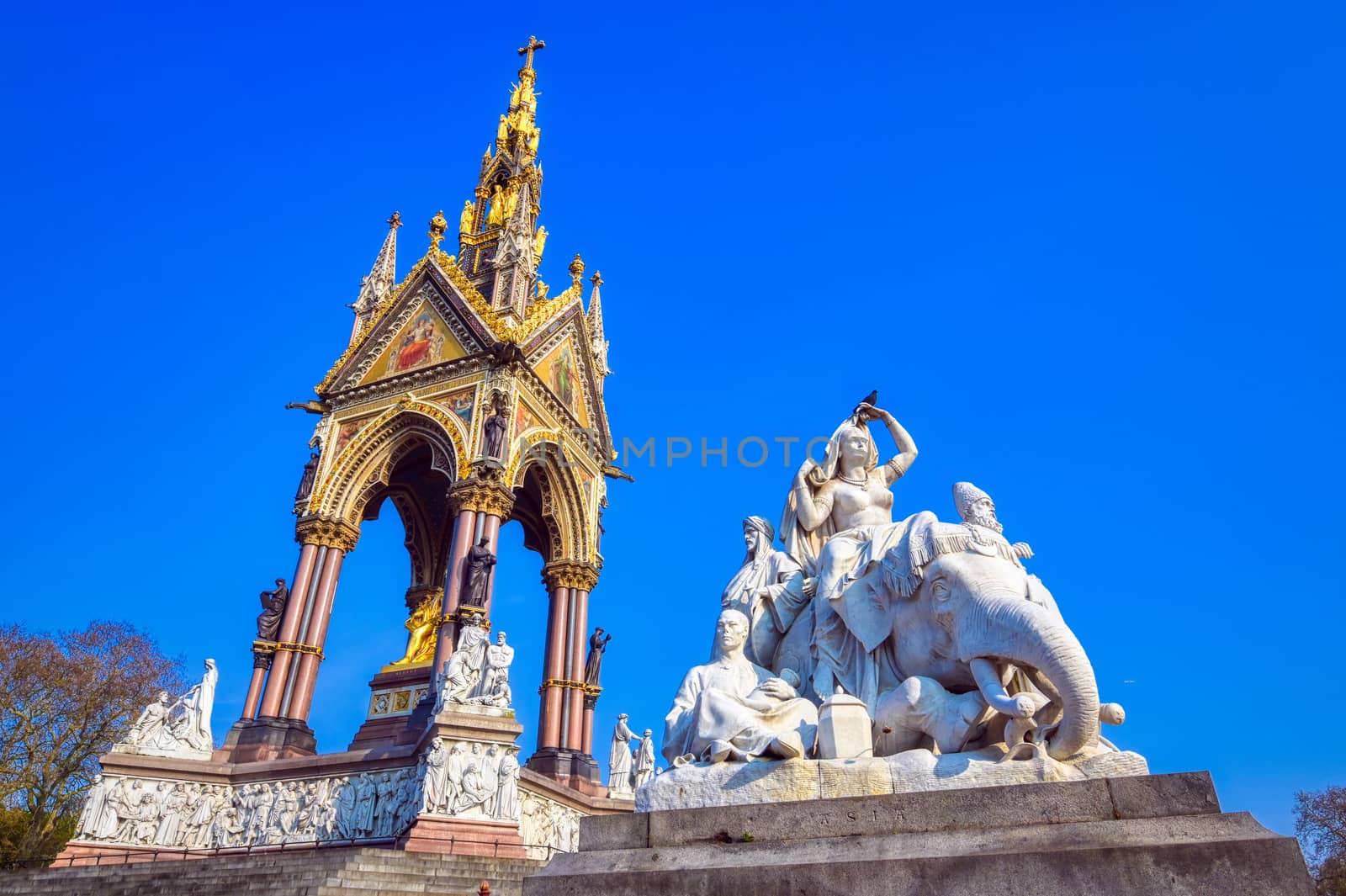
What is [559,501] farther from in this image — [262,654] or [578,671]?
[262,654]

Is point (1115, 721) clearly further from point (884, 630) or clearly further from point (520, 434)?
point (520, 434)

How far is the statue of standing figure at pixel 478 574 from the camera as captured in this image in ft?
57.8

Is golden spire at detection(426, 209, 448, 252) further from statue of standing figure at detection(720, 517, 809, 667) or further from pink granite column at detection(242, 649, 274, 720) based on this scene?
statue of standing figure at detection(720, 517, 809, 667)

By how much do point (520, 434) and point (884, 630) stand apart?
17822 mm

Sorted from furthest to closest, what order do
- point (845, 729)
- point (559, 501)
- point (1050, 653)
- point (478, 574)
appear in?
point (559, 501) < point (478, 574) < point (845, 729) < point (1050, 653)

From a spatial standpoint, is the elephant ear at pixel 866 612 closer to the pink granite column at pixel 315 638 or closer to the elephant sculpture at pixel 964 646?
the elephant sculpture at pixel 964 646

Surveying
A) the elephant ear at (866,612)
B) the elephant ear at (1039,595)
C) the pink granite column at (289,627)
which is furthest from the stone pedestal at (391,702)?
the elephant ear at (1039,595)

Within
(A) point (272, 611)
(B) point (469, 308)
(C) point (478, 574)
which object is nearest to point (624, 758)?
(C) point (478, 574)

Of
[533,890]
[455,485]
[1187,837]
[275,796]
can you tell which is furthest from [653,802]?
[455,485]

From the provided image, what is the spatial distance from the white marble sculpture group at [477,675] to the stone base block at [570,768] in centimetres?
575

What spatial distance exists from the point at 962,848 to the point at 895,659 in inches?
50.5

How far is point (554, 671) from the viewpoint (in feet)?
68.9

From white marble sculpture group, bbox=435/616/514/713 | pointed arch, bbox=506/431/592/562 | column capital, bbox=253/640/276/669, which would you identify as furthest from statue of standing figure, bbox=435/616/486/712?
pointed arch, bbox=506/431/592/562

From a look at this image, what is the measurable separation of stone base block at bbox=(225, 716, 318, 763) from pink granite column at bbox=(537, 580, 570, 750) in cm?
494
